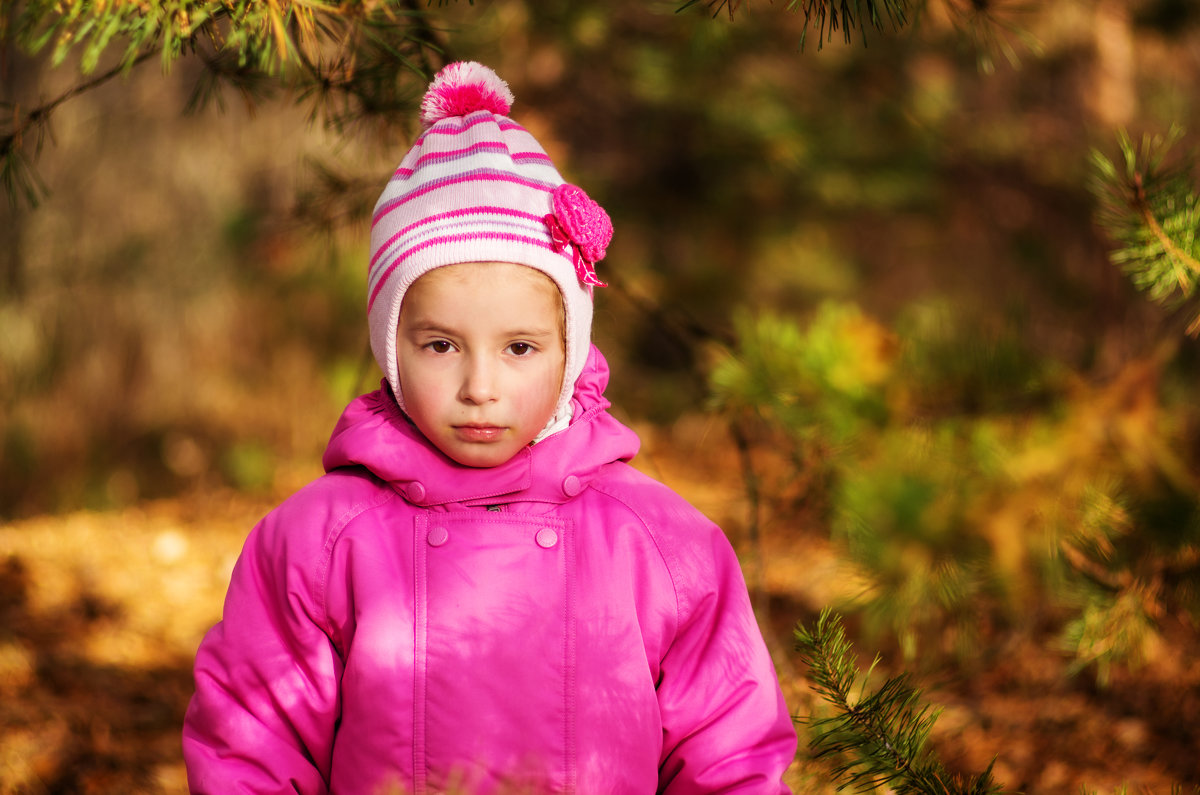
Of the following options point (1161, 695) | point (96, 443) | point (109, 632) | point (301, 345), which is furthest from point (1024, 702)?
point (96, 443)

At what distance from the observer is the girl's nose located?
1170mm

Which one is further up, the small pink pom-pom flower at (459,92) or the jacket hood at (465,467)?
the small pink pom-pom flower at (459,92)

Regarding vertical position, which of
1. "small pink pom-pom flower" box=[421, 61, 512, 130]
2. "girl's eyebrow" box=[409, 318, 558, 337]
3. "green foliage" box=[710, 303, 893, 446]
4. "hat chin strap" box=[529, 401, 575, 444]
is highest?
"small pink pom-pom flower" box=[421, 61, 512, 130]

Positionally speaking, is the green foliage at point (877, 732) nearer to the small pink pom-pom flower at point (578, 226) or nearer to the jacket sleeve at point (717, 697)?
the jacket sleeve at point (717, 697)

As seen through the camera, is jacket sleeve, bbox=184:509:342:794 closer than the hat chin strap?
Yes

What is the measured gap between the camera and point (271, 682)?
120 centimetres

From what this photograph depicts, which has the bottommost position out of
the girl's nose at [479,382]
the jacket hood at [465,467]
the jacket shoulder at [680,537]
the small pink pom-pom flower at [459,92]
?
the jacket shoulder at [680,537]

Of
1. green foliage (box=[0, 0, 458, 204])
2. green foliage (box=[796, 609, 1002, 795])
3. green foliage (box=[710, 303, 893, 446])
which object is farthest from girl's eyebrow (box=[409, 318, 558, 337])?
green foliage (box=[710, 303, 893, 446])

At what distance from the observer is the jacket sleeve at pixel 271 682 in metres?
1.18

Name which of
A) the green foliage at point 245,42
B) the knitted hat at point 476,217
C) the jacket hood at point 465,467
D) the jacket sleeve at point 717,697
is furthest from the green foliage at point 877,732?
the green foliage at point 245,42

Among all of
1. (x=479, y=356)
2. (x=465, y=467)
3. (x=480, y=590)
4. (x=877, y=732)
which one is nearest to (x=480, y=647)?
(x=480, y=590)

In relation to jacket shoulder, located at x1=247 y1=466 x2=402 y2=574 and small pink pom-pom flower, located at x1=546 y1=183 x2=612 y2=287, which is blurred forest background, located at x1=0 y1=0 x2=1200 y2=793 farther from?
jacket shoulder, located at x1=247 y1=466 x2=402 y2=574

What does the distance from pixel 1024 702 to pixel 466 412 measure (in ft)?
5.77

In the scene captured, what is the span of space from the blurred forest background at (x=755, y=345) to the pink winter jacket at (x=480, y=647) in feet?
0.74
